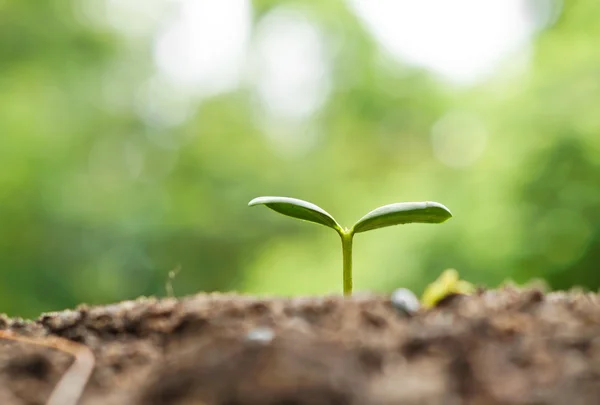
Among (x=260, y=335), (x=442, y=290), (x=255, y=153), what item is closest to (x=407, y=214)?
(x=442, y=290)

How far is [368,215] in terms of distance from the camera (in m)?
1.04

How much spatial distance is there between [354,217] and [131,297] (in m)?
2.66

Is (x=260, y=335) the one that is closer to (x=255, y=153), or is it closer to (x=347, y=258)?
(x=347, y=258)

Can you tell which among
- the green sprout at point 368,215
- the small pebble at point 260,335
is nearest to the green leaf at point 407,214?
the green sprout at point 368,215

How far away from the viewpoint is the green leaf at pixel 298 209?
3.43 ft

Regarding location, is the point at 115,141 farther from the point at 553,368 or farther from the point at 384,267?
the point at 553,368

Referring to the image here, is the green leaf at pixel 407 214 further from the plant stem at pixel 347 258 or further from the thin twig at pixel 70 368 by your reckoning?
the thin twig at pixel 70 368

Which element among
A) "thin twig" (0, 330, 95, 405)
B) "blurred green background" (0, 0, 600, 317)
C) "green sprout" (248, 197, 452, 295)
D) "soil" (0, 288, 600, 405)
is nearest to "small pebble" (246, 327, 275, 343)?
"soil" (0, 288, 600, 405)

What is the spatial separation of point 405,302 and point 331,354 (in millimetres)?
243

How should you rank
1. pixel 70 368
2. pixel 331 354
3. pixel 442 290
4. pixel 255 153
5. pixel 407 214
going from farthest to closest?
pixel 255 153, pixel 407 214, pixel 442 290, pixel 70 368, pixel 331 354

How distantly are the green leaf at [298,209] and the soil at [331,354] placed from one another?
17cm

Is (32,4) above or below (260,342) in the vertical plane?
above

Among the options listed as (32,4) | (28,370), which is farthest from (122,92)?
(28,370)

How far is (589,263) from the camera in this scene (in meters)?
4.86
